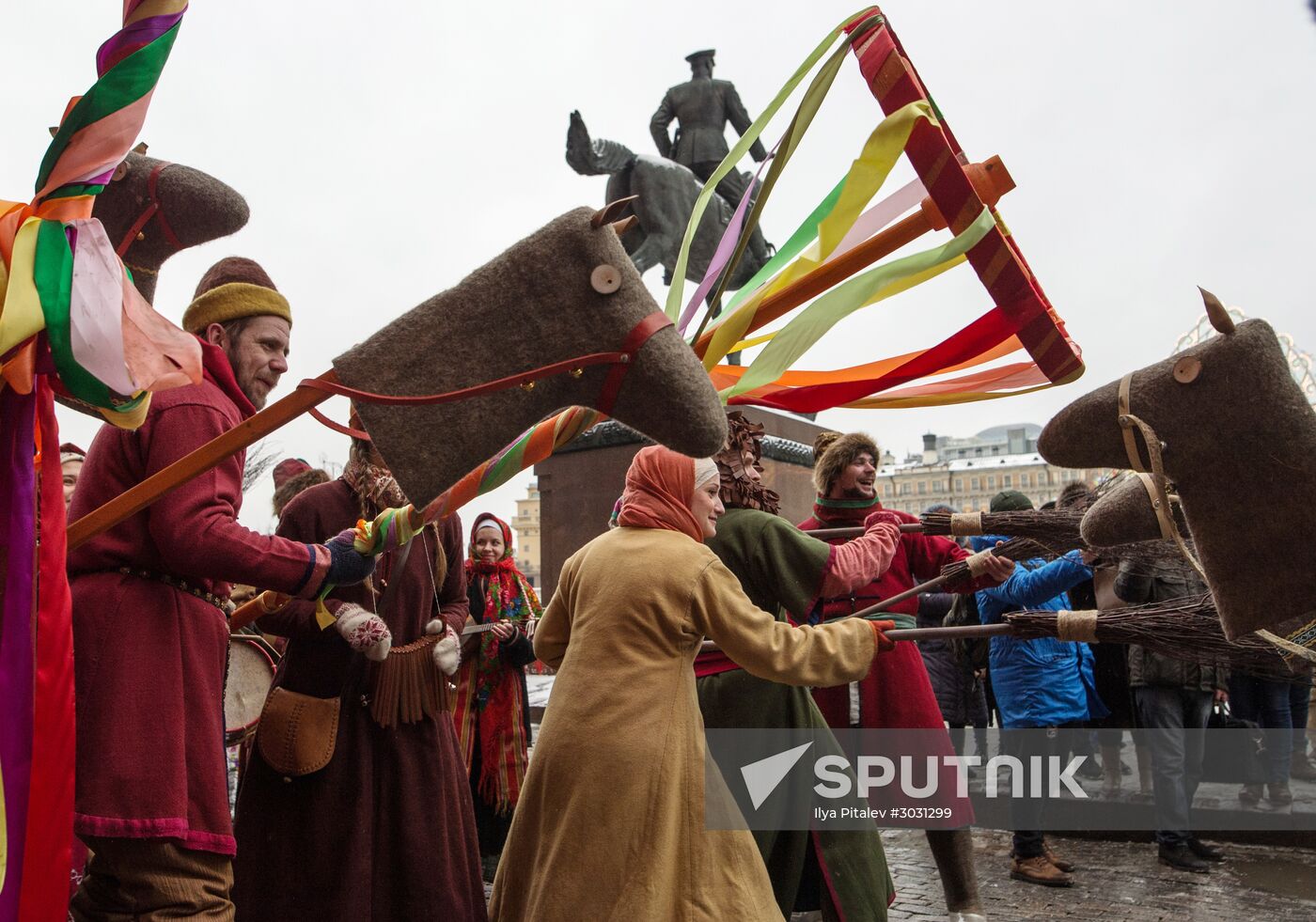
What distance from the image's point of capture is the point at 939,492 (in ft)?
236

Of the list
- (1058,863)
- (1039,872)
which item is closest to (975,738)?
(1058,863)

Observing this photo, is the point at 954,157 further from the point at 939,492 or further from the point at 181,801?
the point at 939,492

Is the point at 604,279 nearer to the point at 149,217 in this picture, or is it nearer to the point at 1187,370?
the point at 1187,370

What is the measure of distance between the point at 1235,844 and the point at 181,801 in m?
5.84

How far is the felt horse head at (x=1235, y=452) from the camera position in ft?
7.70

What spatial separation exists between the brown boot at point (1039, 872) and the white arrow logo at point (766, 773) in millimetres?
2308

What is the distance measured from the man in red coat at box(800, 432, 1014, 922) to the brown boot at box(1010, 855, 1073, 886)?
3.32ft

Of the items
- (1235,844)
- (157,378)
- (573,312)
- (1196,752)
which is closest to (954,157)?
(573,312)

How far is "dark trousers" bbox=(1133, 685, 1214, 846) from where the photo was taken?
5.73 m

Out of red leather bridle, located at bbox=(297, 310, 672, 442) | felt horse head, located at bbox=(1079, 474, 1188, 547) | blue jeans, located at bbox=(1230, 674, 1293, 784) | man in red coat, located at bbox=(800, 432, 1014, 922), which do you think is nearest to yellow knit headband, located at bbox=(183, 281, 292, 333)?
red leather bridle, located at bbox=(297, 310, 672, 442)

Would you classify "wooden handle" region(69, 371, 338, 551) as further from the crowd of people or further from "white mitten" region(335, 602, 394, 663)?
"white mitten" region(335, 602, 394, 663)

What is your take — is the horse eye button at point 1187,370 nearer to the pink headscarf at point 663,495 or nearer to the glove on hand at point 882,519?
the pink headscarf at point 663,495

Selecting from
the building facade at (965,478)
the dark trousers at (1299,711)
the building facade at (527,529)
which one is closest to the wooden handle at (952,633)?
the dark trousers at (1299,711)

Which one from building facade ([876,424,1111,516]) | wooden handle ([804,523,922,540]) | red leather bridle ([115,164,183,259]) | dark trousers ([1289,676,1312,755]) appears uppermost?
building facade ([876,424,1111,516])
